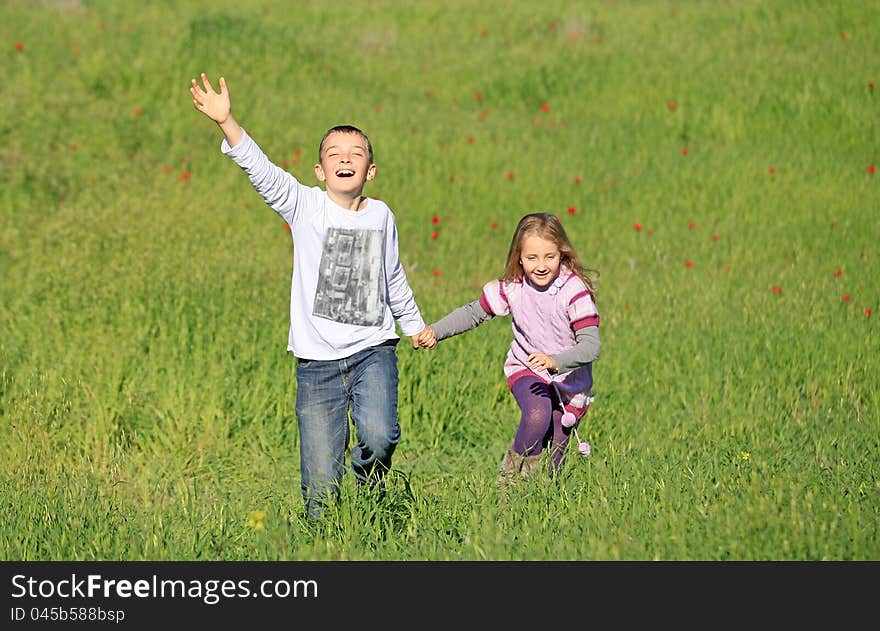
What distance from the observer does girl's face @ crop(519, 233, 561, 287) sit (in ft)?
16.8

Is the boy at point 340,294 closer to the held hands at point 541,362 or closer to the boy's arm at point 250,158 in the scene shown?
the boy's arm at point 250,158

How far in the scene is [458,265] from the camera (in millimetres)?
10109

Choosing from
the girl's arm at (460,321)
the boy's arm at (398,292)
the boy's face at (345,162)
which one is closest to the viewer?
the boy's face at (345,162)

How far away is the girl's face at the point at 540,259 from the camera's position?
5109mm

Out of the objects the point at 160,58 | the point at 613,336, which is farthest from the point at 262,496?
the point at 160,58

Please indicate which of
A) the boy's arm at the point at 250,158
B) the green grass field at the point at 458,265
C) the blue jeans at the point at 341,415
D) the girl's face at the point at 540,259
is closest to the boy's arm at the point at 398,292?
the blue jeans at the point at 341,415

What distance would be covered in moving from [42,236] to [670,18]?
11.0 m

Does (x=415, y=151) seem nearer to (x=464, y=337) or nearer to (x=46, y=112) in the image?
(x=46, y=112)

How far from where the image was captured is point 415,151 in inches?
478

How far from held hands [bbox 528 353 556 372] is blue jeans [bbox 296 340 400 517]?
1.90 ft

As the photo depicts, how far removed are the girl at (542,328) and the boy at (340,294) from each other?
0.36 meters

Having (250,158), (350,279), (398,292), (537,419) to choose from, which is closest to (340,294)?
(350,279)

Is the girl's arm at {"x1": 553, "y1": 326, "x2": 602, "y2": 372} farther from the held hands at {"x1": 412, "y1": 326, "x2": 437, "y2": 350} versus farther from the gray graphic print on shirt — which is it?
the gray graphic print on shirt

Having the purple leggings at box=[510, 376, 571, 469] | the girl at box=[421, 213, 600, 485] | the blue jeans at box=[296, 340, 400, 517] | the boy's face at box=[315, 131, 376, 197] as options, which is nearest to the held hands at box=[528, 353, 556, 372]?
the girl at box=[421, 213, 600, 485]
